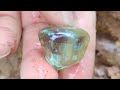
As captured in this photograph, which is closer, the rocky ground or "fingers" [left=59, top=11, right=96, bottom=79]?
"fingers" [left=59, top=11, right=96, bottom=79]

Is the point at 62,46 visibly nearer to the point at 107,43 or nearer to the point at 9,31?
the point at 9,31

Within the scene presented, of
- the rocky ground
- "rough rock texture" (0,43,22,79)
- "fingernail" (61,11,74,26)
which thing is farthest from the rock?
"rough rock texture" (0,43,22,79)

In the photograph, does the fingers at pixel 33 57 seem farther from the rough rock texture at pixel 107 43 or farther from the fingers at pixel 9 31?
the rough rock texture at pixel 107 43

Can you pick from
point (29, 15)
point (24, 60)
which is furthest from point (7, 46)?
point (29, 15)

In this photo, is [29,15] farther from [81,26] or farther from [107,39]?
[107,39]

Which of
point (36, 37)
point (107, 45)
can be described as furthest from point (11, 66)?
point (107, 45)

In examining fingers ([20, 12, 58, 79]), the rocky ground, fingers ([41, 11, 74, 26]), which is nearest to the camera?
fingers ([20, 12, 58, 79])

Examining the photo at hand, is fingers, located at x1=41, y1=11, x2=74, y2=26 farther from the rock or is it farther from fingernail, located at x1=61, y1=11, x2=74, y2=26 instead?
the rock
